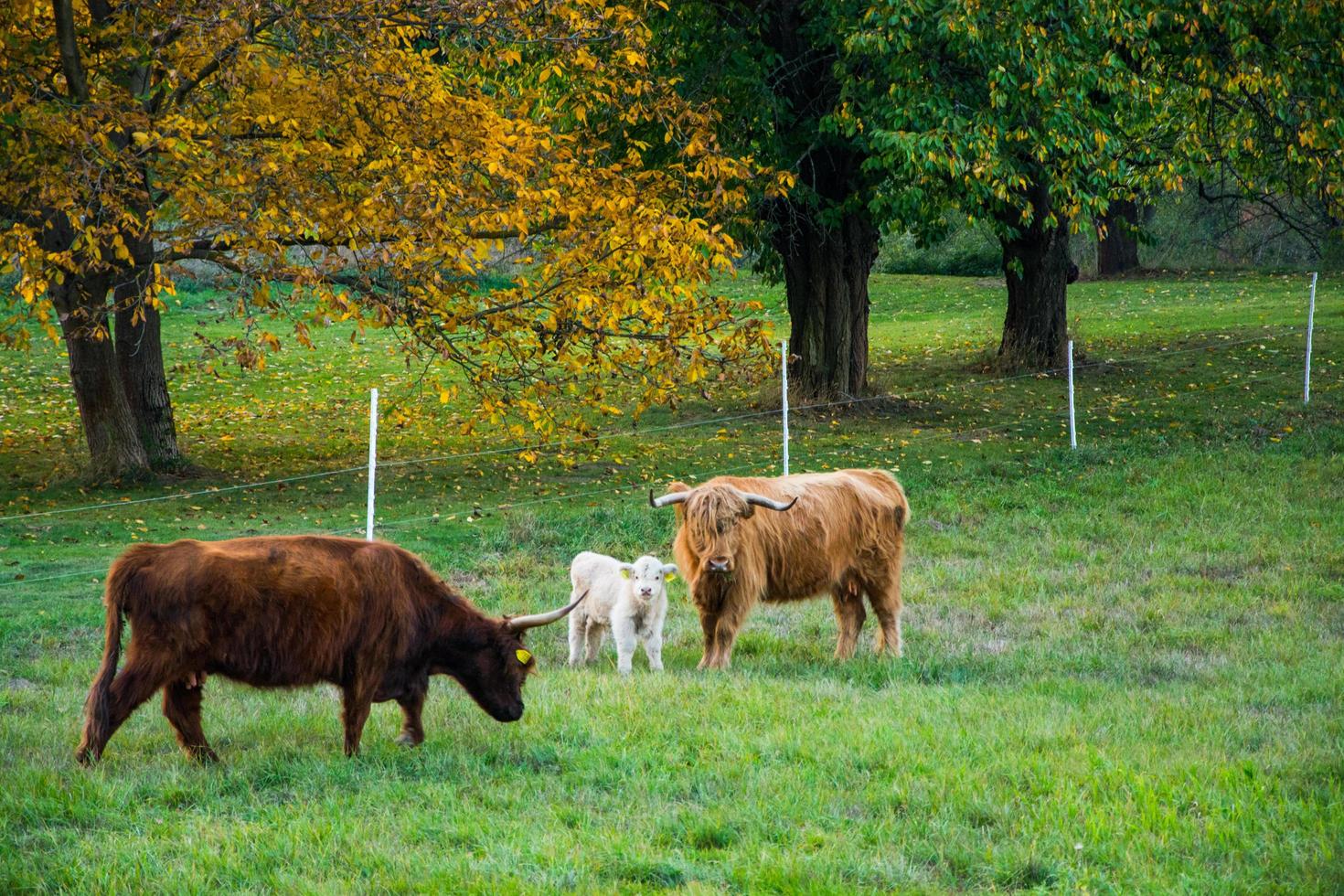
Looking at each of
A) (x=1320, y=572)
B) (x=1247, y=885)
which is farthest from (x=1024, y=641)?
(x=1247, y=885)

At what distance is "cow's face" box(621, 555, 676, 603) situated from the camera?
33.1 ft

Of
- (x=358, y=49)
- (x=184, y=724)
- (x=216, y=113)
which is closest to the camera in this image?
(x=184, y=724)

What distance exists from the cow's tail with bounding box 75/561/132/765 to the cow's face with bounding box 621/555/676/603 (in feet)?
12.3

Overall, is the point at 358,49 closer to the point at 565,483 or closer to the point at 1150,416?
the point at 565,483

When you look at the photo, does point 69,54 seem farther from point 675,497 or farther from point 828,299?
point 828,299

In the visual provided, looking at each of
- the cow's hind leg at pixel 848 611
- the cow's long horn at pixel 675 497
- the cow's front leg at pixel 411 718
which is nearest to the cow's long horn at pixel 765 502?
the cow's long horn at pixel 675 497

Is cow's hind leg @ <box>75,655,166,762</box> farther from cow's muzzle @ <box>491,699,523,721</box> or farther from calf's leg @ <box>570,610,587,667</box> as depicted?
calf's leg @ <box>570,610,587,667</box>

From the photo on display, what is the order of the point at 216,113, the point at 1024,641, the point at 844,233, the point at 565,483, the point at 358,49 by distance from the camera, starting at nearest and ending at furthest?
the point at 1024,641, the point at 358,49, the point at 216,113, the point at 565,483, the point at 844,233

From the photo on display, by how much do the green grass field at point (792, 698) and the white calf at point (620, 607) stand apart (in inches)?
10.0

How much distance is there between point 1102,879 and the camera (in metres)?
5.67

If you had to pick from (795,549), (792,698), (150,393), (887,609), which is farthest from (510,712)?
(150,393)

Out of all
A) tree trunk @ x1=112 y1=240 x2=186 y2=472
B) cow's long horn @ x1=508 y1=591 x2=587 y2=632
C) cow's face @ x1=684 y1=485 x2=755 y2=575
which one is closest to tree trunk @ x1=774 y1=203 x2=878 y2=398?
tree trunk @ x1=112 y1=240 x2=186 y2=472

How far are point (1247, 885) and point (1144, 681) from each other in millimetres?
4409

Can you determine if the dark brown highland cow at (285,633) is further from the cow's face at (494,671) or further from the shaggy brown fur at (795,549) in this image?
the shaggy brown fur at (795,549)
